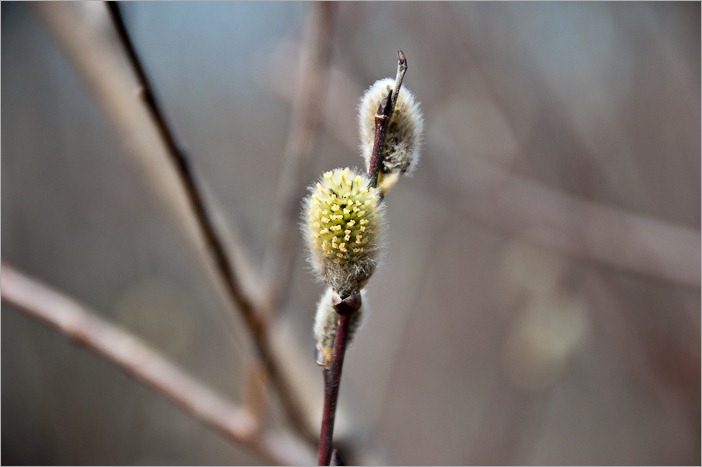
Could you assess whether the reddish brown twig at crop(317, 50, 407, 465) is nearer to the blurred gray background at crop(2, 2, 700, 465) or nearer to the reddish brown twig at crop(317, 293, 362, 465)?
the reddish brown twig at crop(317, 293, 362, 465)

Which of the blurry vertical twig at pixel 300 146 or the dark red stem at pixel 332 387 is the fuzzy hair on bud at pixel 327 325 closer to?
the dark red stem at pixel 332 387

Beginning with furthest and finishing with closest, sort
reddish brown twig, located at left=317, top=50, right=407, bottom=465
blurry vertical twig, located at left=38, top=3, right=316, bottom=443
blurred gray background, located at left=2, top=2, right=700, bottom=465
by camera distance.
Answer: blurred gray background, located at left=2, top=2, right=700, bottom=465, blurry vertical twig, located at left=38, top=3, right=316, bottom=443, reddish brown twig, located at left=317, top=50, right=407, bottom=465

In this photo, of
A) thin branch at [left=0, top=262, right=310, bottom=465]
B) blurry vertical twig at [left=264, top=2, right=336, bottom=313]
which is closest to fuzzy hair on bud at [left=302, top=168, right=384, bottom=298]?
blurry vertical twig at [left=264, top=2, right=336, bottom=313]

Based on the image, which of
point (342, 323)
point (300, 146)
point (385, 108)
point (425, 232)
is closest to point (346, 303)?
point (342, 323)

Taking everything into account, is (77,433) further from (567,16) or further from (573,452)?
(567,16)

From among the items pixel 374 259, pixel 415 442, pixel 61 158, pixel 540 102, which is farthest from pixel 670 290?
pixel 61 158

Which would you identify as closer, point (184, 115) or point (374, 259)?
point (374, 259)
